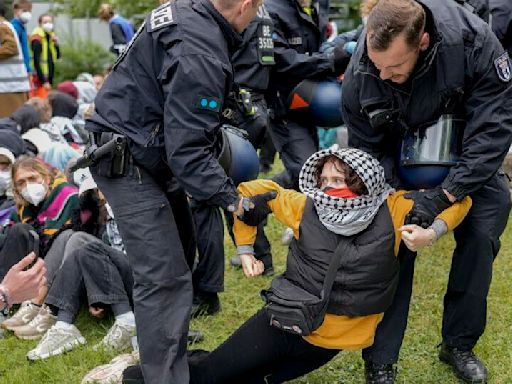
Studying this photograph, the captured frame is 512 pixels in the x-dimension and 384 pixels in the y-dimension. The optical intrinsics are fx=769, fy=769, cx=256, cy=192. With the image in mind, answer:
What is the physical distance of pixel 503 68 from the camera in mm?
3180

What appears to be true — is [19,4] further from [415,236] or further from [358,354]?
[415,236]

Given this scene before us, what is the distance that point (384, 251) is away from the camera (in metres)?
3.07

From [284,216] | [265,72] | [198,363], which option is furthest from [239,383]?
[265,72]

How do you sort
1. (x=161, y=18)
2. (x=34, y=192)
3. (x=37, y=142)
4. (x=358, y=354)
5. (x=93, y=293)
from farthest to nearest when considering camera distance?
1. (x=37, y=142)
2. (x=34, y=192)
3. (x=93, y=293)
4. (x=358, y=354)
5. (x=161, y=18)

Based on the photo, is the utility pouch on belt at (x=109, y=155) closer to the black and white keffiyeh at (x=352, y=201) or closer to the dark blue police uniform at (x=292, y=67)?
the black and white keffiyeh at (x=352, y=201)

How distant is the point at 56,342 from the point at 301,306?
174 cm

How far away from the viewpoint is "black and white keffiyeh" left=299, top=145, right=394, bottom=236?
2.99m

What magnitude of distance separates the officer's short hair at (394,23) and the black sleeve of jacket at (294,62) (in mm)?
2265

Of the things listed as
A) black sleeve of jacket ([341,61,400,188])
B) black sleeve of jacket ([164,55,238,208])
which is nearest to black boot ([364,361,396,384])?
black sleeve of jacket ([341,61,400,188])

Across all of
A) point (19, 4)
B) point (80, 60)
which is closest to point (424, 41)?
point (19, 4)

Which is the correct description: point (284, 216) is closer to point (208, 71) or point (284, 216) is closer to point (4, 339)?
point (208, 71)

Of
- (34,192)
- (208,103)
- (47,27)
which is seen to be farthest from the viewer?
(47,27)

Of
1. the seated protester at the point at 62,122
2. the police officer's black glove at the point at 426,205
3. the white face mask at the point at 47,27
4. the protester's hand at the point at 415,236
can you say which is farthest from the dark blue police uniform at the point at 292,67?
the white face mask at the point at 47,27

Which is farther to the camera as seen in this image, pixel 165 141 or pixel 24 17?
pixel 24 17
